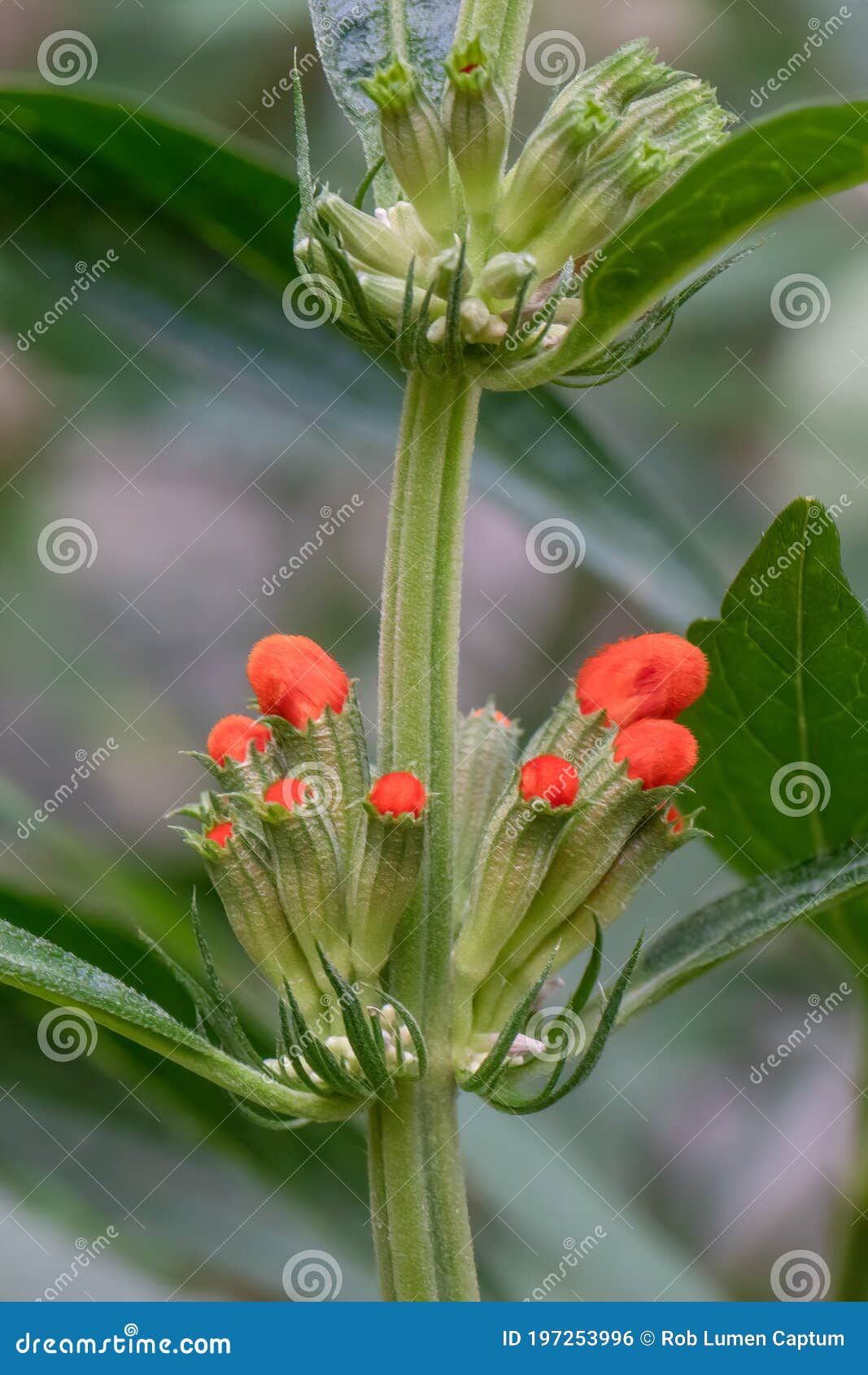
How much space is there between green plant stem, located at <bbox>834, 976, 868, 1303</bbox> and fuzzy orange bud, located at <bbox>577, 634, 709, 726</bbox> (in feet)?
1.28

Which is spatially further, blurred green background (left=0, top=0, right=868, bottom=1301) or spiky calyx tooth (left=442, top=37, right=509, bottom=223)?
blurred green background (left=0, top=0, right=868, bottom=1301)

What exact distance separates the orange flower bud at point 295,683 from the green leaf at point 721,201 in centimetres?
26

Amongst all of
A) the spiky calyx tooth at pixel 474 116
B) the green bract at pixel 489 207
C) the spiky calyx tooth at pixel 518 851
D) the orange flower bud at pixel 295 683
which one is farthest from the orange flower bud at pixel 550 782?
the spiky calyx tooth at pixel 474 116

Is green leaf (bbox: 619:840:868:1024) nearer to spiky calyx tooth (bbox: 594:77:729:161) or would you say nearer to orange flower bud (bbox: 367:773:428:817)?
orange flower bud (bbox: 367:773:428:817)

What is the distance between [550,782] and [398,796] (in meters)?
0.10

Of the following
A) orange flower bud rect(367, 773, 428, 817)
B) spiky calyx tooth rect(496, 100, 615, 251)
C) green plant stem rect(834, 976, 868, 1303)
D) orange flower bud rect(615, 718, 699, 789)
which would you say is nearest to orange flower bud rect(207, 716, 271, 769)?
orange flower bud rect(367, 773, 428, 817)

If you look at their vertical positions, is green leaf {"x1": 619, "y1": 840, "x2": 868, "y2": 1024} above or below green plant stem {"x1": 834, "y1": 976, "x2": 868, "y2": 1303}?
above

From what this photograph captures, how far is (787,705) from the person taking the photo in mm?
909

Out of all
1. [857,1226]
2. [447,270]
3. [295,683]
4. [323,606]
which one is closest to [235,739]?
[295,683]

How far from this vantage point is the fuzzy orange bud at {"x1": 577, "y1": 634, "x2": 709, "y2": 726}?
0.83m

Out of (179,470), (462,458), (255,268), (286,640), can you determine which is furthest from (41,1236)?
(179,470)

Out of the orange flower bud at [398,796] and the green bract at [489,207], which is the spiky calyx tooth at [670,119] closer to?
the green bract at [489,207]

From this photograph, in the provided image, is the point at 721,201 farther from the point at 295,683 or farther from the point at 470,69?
the point at 295,683

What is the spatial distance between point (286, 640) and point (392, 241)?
26 cm
